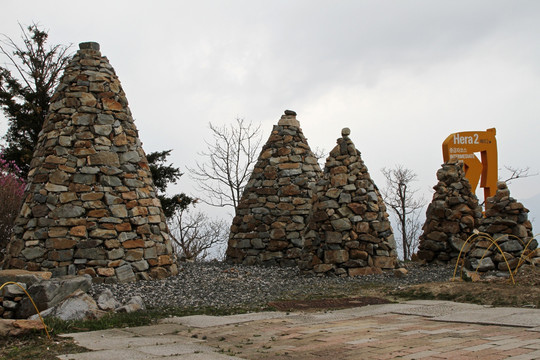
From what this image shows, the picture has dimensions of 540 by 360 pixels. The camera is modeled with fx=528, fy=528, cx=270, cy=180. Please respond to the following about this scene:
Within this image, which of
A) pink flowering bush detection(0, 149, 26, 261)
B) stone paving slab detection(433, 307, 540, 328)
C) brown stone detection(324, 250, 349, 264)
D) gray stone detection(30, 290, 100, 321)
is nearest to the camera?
stone paving slab detection(433, 307, 540, 328)

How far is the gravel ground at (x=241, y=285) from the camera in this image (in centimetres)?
812

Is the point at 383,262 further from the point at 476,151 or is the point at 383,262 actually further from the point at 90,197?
the point at 90,197

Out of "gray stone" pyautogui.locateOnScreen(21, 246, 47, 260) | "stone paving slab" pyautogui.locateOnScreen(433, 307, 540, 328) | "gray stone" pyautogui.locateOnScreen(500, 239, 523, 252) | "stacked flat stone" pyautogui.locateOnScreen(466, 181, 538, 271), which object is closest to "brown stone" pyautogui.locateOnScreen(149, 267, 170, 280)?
"gray stone" pyautogui.locateOnScreen(21, 246, 47, 260)

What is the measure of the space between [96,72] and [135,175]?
231cm

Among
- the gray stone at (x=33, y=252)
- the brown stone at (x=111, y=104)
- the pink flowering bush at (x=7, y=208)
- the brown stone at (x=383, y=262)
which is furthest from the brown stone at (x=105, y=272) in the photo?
the pink flowering bush at (x=7, y=208)

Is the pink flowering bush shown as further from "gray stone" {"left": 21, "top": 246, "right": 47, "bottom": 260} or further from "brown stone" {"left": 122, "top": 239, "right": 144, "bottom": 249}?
"brown stone" {"left": 122, "top": 239, "right": 144, "bottom": 249}

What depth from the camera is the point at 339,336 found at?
506 cm

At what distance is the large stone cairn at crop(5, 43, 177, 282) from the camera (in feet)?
31.5

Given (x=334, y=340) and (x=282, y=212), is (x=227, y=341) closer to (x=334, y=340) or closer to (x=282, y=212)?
(x=334, y=340)

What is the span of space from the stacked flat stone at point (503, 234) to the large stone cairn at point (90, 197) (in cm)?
601

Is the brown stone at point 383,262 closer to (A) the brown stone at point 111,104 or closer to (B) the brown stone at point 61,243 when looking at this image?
(B) the brown stone at point 61,243

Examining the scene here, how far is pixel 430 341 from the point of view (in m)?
4.65

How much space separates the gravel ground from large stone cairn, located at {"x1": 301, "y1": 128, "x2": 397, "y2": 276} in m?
0.39


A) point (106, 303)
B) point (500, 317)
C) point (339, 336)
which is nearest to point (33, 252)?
point (106, 303)
